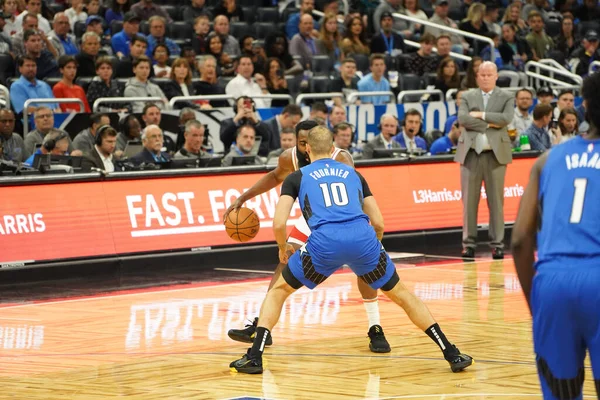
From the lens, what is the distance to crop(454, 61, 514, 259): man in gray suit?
14.9 meters

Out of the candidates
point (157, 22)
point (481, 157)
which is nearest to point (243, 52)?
point (157, 22)

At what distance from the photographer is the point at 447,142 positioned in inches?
688

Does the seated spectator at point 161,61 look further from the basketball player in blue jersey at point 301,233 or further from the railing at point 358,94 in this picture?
the basketball player in blue jersey at point 301,233

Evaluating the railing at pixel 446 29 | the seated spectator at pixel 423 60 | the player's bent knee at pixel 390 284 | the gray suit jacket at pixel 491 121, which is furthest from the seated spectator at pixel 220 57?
the player's bent knee at pixel 390 284

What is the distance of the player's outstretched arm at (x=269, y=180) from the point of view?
381 inches

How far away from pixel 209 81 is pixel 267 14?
4.42 meters

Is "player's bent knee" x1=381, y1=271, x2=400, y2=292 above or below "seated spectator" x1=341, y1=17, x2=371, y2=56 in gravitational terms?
below

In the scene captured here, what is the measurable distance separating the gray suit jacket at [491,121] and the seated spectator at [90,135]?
→ 457 cm

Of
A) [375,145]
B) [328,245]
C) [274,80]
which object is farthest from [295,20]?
[328,245]

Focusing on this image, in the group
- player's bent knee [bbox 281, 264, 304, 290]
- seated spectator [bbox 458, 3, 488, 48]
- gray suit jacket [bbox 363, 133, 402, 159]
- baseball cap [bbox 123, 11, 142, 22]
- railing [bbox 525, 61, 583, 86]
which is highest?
baseball cap [bbox 123, 11, 142, 22]

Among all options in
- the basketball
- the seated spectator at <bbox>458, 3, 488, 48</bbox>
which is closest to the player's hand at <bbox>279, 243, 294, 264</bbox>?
the basketball

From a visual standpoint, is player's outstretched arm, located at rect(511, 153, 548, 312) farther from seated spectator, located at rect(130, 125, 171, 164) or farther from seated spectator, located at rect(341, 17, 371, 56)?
seated spectator, located at rect(341, 17, 371, 56)

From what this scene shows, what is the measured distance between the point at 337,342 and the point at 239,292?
10.8ft

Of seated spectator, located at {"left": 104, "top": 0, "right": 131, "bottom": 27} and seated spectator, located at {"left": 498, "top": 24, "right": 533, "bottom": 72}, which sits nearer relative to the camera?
seated spectator, located at {"left": 104, "top": 0, "right": 131, "bottom": 27}
